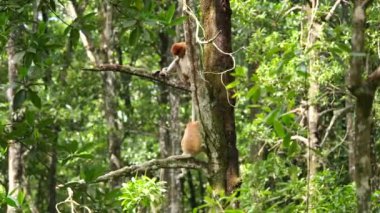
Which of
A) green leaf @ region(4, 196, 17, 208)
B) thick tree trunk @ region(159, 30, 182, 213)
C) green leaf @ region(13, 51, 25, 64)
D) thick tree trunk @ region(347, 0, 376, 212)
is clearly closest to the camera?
thick tree trunk @ region(347, 0, 376, 212)

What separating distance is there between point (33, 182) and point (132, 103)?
800cm

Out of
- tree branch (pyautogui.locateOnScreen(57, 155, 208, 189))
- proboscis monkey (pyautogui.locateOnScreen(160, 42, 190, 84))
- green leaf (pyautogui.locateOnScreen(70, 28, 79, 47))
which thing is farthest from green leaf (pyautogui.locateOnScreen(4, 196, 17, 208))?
proboscis monkey (pyautogui.locateOnScreen(160, 42, 190, 84))

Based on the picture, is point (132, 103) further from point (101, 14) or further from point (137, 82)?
point (101, 14)

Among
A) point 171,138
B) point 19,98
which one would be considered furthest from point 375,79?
point 171,138

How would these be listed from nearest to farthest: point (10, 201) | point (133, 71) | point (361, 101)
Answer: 1. point (361, 101)
2. point (10, 201)
3. point (133, 71)

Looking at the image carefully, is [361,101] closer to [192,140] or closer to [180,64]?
[192,140]

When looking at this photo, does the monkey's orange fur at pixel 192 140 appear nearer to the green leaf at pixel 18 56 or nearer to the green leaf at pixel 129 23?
the green leaf at pixel 129 23

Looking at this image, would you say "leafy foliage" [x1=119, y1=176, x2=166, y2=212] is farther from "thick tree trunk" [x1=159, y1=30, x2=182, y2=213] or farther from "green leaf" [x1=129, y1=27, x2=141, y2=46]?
"thick tree trunk" [x1=159, y1=30, x2=182, y2=213]

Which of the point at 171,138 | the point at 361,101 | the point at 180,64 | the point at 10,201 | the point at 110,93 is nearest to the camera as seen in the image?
the point at 361,101

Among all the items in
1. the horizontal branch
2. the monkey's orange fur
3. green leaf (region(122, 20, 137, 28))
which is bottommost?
the monkey's orange fur

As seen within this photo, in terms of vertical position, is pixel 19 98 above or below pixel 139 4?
below

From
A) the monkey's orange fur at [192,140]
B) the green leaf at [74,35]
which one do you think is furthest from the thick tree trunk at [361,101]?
the monkey's orange fur at [192,140]

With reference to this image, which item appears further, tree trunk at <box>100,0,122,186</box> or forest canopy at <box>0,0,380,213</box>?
tree trunk at <box>100,0,122,186</box>

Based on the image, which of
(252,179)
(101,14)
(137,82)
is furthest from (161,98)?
(252,179)
